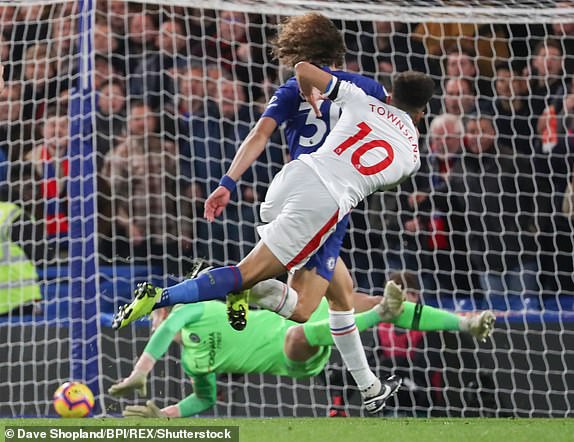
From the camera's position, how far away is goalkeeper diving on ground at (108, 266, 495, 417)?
758 cm

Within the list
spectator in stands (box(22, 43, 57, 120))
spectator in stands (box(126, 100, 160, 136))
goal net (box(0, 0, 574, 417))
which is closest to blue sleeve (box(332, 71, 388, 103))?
goal net (box(0, 0, 574, 417))

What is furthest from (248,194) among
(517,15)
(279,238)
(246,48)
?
(279,238)

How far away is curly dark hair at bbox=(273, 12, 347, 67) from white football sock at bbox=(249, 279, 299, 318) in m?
1.21

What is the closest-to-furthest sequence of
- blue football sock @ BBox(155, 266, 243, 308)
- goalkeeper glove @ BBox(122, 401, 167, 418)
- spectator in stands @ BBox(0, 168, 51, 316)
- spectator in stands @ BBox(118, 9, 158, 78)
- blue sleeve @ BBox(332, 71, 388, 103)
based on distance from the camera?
blue football sock @ BBox(155, 266, 243, 308)
blue sleeve @ BBox(332, 71, 388, 103)
goalkeeper glove @ BBox(122, 401, 167, 418)
spectator in stands @ BBox(0, 168, 51, 316)
spectator in stands @ BBox(118, 9, 158, 78)

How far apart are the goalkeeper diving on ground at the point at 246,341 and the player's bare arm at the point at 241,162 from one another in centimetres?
175

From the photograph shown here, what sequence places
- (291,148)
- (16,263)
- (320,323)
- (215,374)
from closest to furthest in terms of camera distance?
(291,148)
(320,323)
(215,374)
(16,263)

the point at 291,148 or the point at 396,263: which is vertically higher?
the point at 291,148

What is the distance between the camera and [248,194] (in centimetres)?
941

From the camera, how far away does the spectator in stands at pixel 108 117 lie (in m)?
9.27

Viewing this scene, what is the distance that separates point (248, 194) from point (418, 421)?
302 centimetres

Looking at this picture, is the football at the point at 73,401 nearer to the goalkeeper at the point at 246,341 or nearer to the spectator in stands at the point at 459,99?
the goalkeeper at the point at 246,341

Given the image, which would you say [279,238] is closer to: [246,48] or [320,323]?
[320,323]

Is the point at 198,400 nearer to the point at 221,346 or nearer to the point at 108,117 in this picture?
Answer: the point at 221,346

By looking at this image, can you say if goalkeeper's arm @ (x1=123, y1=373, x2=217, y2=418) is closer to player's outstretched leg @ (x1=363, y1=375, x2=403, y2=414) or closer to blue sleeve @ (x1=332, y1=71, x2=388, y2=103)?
player's outstretched leg @ (x1=363, y1=375, x2=403, y2=414)
